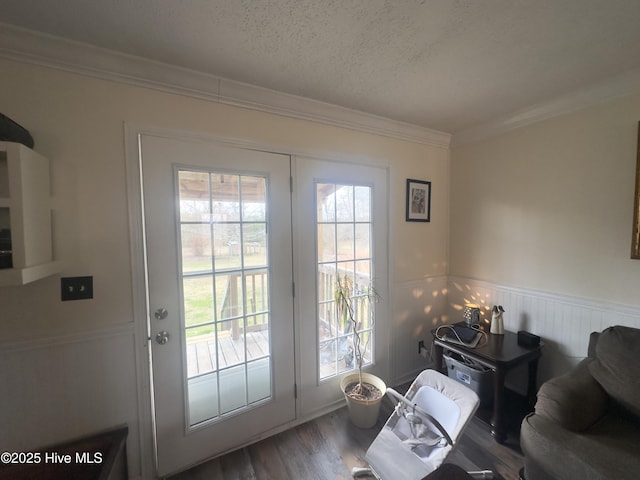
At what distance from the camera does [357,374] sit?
79.4 inches

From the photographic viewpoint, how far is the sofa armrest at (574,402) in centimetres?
125

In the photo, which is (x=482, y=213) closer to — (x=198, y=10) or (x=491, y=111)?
(x=491, y=111)

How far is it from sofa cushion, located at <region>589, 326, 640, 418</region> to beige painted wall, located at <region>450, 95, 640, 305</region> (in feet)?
1.07

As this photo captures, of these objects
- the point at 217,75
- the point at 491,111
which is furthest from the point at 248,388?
the point at 491,111

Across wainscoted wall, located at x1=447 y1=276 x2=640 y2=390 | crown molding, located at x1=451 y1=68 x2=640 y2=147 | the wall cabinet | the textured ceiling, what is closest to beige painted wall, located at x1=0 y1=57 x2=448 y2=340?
the wall cabinet

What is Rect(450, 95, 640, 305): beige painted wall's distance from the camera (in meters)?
1.61

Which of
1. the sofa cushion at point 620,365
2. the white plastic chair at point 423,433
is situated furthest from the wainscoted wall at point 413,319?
the sofa cushion at point 620,365

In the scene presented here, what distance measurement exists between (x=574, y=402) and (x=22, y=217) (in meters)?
2.63

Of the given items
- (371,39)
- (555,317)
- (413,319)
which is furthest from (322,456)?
(371,39)

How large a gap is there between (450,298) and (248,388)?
6.69 feet

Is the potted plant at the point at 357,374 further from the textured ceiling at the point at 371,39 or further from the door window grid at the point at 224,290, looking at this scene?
the textured ceiling at the point at 371,39

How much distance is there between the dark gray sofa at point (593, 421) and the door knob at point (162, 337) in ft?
6.34

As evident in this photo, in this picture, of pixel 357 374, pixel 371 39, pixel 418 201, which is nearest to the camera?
pixel 371 39

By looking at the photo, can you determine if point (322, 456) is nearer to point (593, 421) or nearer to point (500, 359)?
point (500, 359)
